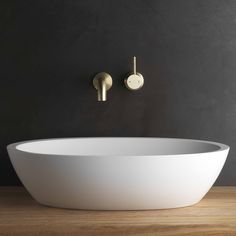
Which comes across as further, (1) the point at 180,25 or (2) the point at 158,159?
(1) the point at 180,25

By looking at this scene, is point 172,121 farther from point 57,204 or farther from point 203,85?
point 57,204

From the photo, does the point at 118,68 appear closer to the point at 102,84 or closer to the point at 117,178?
the point at 102,84

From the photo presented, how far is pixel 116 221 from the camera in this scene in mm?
1766

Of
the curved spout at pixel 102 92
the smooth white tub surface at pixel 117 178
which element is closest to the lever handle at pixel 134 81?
the curved spout at pixel 102 92

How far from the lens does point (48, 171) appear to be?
1.84 m

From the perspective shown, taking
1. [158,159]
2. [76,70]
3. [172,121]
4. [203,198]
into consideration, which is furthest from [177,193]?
[76,70]

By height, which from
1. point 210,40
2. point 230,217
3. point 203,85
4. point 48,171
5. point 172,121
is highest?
point 210,40

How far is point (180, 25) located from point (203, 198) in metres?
0.76

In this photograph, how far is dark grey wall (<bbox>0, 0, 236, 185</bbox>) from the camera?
245 centimetres

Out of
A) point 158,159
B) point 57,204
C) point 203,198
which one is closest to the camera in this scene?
point 158,159

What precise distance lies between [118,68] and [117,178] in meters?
0.77

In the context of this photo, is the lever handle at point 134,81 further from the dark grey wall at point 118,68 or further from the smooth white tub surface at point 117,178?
the smooth white tub surface at point 117,178

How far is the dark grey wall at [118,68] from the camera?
2.45 m

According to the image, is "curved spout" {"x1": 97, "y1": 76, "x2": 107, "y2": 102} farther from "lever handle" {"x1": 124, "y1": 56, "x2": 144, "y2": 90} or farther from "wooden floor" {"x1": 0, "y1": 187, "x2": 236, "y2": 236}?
"wooden floor" {"x1": 0, "y1": 187, "x2": 236, "y2": 236}
